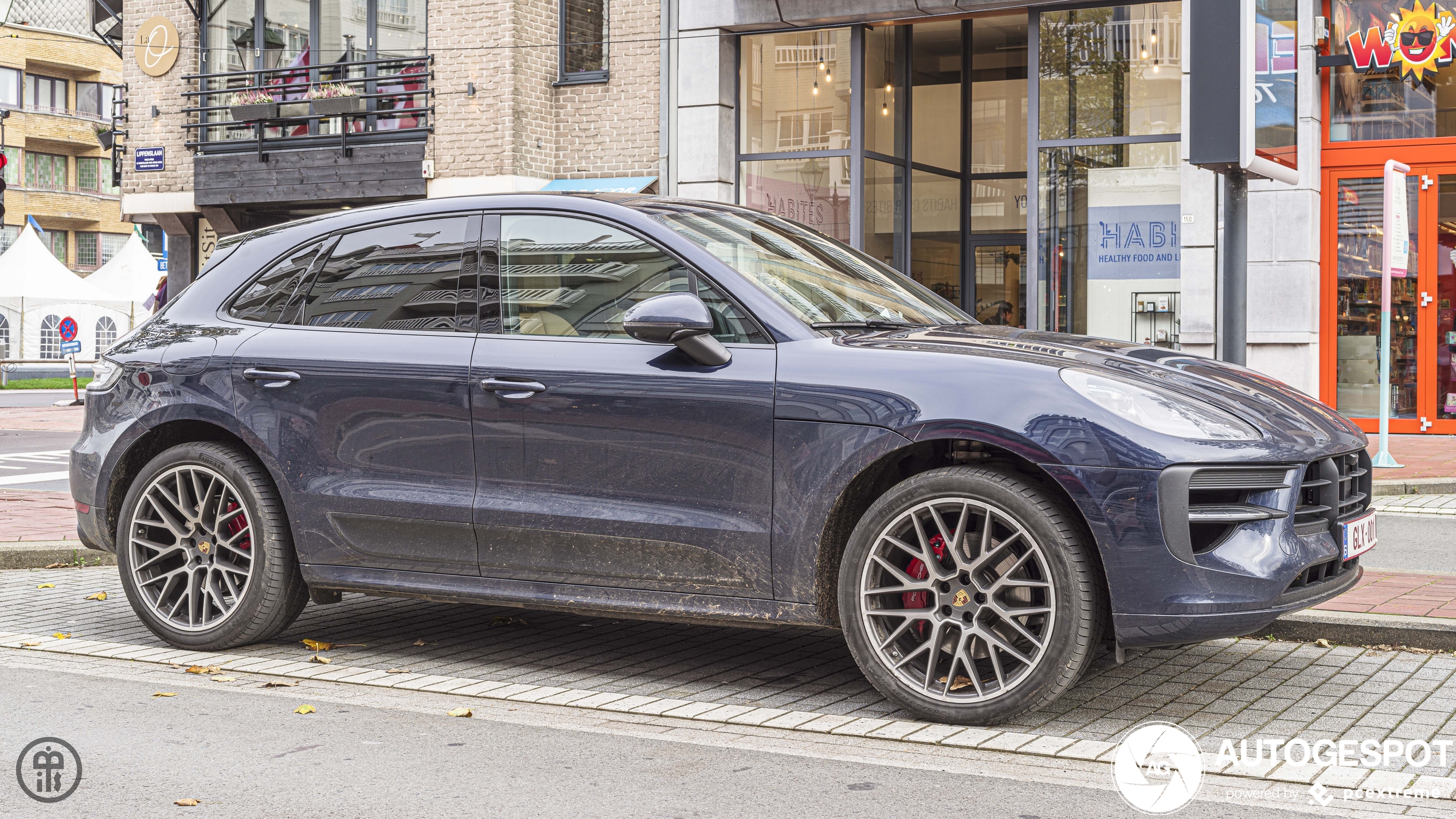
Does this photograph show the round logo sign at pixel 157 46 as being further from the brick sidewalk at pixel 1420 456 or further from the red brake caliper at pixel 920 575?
the red brake caliper at pixel 920 575

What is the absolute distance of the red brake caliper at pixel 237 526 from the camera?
562 cm

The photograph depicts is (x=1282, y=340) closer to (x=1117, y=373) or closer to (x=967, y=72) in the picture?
(x=967, y=72)

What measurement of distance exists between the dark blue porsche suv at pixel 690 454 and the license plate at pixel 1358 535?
0.02 meters

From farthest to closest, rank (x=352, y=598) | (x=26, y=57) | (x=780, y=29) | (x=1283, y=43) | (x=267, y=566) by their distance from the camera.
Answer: (x=26, y=57), (x=780, y=29), (x=1283, y=43), (x=352, y=598), (x=267, y=566)

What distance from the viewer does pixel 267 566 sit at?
554 cm

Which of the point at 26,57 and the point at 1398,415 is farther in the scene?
the point at 26,57

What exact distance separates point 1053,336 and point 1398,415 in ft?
40.4

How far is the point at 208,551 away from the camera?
5.69m

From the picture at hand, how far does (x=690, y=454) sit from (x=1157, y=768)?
1.71 metres

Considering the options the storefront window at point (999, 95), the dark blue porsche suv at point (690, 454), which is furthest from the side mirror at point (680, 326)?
the storefront window at point (999, 95)

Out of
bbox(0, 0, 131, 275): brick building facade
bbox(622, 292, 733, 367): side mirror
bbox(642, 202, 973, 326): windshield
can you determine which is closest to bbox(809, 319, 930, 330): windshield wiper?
bbox(642, 202, 973, 326): windshield

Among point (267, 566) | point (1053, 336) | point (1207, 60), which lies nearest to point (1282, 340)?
point (1207, 60)

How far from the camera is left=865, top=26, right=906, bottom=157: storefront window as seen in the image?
17.1m

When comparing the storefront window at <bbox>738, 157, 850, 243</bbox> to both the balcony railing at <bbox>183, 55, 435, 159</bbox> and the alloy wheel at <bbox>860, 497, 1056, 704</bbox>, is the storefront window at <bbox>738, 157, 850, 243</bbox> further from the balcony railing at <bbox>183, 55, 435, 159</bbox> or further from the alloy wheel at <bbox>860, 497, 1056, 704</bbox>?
the alloy wheel at <bbox>860, 497, 1056, 704</bbox>
